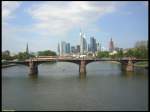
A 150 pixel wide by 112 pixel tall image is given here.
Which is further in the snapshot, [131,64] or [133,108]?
[131,64]

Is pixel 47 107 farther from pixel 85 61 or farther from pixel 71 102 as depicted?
pixel 85 61

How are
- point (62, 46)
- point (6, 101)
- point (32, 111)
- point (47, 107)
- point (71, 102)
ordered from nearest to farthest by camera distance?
1. point (32, 111)
2. point (47, 107)
3. point (71, 102)
4. point (6, 101)
5. point (62, 46)

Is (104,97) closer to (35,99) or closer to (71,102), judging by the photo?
(71,102)

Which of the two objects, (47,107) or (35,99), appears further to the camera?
(35,99)

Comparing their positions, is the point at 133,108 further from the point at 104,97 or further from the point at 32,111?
the point at 32,111

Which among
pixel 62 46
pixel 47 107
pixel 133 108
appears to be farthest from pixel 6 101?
pixel 62 46

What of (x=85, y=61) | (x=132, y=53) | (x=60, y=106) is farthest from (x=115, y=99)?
(x=132, y=53)

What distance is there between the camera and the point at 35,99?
19.2 metres

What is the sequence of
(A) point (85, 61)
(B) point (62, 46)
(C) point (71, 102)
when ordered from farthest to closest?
(B) point (62, 46)
(A) point (85, 61)
(C) point (71, 102)

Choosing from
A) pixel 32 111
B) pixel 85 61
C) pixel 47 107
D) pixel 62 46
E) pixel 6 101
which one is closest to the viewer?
pixel 32 111

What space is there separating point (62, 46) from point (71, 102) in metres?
124

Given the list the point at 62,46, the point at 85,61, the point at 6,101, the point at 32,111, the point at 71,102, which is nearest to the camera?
the point at 32,111

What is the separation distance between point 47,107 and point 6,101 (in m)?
3.57

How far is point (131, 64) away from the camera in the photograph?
4428 cm
